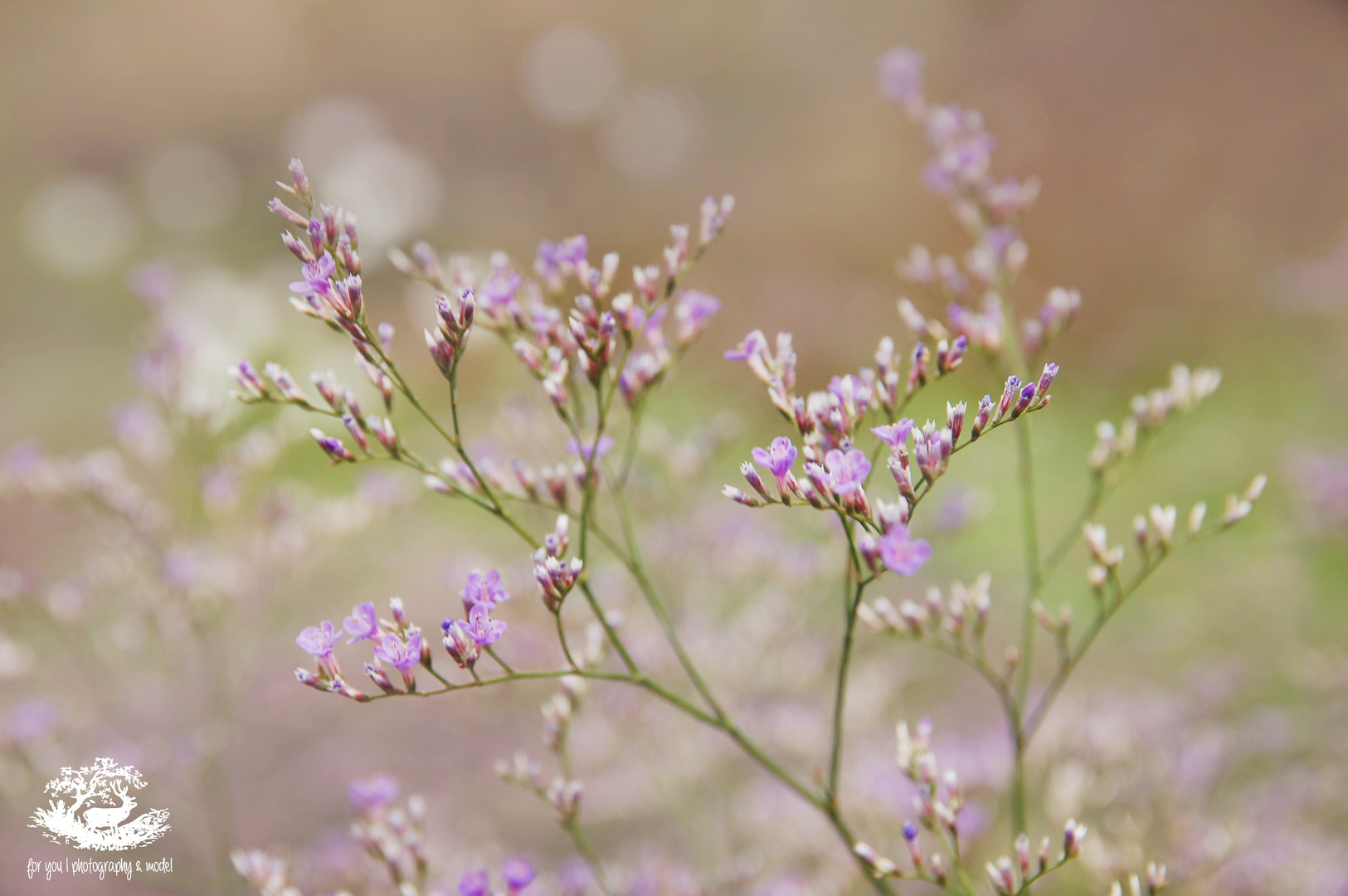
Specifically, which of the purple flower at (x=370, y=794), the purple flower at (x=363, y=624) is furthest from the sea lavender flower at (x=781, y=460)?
the purple flower at (x=370, y=794)

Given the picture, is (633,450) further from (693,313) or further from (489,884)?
(489,884)

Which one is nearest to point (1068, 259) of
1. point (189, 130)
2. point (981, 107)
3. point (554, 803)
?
point (981, 107)

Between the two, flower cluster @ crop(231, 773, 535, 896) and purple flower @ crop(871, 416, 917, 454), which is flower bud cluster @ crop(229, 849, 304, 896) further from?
purple flower @ crop(871, 416, 917, 454)

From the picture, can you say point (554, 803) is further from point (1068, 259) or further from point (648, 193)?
point (648, 193)

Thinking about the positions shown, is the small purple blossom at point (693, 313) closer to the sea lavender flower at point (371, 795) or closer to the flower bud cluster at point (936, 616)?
the flower bud cluster at point (936, 616)

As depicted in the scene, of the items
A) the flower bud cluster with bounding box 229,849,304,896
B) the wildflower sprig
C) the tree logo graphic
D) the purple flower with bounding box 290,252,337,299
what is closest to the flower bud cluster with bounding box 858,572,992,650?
the wildflower sprig

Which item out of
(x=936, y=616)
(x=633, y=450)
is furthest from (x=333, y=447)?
(x=936, y=616)
